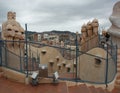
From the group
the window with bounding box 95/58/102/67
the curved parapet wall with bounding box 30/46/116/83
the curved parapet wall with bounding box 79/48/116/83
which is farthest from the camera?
the window with bounding box 95/58/102/67

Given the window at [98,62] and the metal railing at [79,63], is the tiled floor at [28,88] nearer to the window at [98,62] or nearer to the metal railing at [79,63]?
the metal railing at [79,63]

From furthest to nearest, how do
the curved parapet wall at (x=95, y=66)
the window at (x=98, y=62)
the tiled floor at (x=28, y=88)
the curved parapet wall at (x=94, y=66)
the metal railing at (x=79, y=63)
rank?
the window at (x=98, y=62), the curved parapet wall at (x=95, y=66), the curved parapet wall at (x=94, y=66), the metal railing at (x=79, y=63), the tiled floor at (x=28, y=88)

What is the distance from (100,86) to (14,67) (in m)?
2.82

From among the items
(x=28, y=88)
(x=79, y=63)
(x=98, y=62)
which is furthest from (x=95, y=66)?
(x=28, y=88)

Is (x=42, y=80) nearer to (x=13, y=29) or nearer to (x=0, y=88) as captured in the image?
(x=0, y=88)

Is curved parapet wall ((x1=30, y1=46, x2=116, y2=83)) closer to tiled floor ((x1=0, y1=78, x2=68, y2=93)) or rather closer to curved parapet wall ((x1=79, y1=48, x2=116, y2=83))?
curved parapet wall ((x1=79, y1=48, x2=116, y2=83))

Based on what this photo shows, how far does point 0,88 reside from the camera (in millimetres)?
4637

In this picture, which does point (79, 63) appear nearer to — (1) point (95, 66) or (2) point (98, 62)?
(1) point (95, 66)

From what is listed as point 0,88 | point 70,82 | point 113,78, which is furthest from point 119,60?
A: point 0,88

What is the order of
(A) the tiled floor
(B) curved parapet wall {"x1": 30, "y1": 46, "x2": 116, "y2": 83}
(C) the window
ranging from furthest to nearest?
(C) the window
(B) curved parapet wall {"x1": 30, "y1": 46, "x2": 116, "y2": 83}
(A) the tiled floor

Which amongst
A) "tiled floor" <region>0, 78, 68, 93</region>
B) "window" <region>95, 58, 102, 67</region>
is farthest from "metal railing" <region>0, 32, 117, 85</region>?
"tiled floor" <region>0, 78, 68, 93</region>

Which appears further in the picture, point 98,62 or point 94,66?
point 94,66

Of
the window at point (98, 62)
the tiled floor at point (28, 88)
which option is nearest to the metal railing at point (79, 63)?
the window at point (98, 62)

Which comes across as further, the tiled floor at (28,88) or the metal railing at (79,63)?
the metal railing at (79,63)
